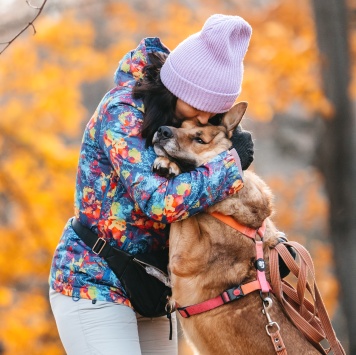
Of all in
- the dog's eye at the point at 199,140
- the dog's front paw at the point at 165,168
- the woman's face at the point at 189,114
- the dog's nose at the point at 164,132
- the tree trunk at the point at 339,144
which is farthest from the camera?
the tree trunk at the point at 339,144

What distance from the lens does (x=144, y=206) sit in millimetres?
2852

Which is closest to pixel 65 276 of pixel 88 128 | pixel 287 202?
pixel 88 128

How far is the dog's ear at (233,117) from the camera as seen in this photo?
3.43 metres

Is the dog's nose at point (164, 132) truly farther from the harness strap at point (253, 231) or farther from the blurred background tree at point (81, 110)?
the blurred background tree at point (81, 110)

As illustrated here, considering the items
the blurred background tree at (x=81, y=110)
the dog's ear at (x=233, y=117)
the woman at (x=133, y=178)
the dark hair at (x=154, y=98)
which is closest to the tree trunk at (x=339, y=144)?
the blurred background tree at (x=81, y=110)

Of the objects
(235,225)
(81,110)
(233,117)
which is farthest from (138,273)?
(81,110)

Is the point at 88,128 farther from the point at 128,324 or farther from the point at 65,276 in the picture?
the point at 128,324

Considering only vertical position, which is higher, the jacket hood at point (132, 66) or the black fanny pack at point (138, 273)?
the jacket hood at point (132, 66)

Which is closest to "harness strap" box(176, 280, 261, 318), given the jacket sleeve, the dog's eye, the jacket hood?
the jacket sleeve

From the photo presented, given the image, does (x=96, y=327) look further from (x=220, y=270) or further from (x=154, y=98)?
(x=154, y=98)

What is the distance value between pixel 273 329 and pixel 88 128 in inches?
52.5

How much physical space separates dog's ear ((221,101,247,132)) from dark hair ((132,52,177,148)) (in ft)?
1.14

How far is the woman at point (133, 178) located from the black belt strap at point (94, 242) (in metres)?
0.02

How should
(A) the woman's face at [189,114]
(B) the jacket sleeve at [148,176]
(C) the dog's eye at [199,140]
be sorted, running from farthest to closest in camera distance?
1. (C) the dog's eye at [199,140]
2. (A) the woman's face at [189,114]
3. (B) the jacket sleeve at [148,176]
